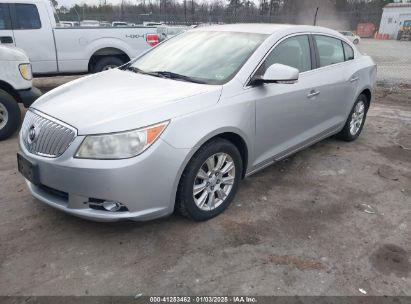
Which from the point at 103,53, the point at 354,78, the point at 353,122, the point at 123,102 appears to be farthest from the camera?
the point at 103,53

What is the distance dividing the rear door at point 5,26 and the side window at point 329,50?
20.5 ft

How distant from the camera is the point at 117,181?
2.64 m

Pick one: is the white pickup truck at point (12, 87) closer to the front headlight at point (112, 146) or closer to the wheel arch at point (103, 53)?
the front headlight at point (112, 146)

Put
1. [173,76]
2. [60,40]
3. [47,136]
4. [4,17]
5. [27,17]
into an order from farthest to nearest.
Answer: [60,40] < [27,17] < [4,17] < [173,76] < [47,136]

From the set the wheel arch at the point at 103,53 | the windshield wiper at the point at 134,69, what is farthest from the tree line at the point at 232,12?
the windshield wiper at the point at 134,69

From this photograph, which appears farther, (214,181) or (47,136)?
(214,181)

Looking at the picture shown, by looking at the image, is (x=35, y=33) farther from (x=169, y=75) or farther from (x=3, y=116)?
(x=169, y=75)

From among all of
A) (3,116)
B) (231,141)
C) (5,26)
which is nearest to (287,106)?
(231,141)

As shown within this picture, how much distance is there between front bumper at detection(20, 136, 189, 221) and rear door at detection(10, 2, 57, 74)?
586 centimetres

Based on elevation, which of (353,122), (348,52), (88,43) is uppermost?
(348,52)

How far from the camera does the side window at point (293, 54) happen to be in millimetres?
3691

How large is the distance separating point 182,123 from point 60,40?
20.8 ft

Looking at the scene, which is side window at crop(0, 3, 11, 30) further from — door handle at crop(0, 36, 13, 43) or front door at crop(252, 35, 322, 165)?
front door at crop(252, 35, 322, 165)

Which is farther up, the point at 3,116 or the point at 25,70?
the point at 25,70
